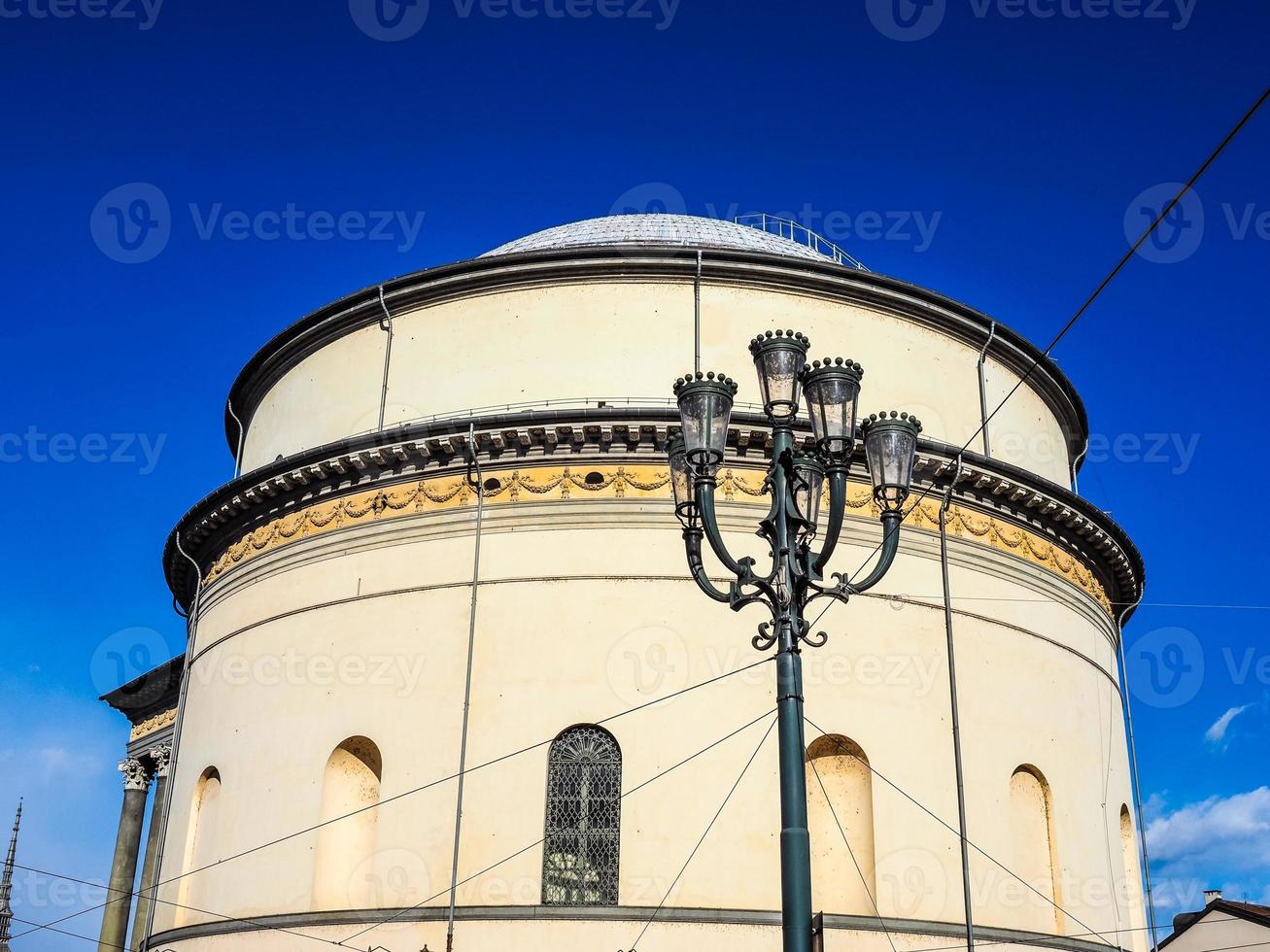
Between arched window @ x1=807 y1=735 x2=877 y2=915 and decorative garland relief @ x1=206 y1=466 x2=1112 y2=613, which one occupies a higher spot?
decorative garland relief @ x1=206 y1=466 x2=1112 y2=613

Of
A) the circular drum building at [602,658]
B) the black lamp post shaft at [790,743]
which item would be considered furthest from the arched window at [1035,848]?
the black lamp post shaft at [790,743]

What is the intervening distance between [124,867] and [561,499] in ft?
53.2

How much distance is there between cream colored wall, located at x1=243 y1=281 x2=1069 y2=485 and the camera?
17922 millimetres

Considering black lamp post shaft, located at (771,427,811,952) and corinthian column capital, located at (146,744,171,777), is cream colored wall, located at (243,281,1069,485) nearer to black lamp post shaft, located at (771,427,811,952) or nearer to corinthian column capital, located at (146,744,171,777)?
black lamp post shaft, located at (771,427,811,952)

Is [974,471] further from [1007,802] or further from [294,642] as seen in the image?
[294,642]

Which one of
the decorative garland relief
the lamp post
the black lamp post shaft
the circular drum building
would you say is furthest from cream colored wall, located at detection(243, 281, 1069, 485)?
the black lamp post shaft

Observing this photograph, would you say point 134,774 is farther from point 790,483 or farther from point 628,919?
point 790,483

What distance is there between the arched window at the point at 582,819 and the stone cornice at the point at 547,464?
134 inches

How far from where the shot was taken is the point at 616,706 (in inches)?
619

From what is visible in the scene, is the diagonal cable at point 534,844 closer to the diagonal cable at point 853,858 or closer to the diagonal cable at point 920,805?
the diagonal cable at point 920,805

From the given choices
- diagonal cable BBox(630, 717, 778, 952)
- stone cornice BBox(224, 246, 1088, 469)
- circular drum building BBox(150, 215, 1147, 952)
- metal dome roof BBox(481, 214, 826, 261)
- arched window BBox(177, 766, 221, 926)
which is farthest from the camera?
metal dome roof BBox(481, 214, 826, 261)

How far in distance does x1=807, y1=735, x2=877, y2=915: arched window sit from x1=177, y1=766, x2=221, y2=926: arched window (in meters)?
7.63

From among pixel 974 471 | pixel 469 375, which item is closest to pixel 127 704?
pixel 469 375

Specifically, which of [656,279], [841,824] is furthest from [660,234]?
[841,824]
